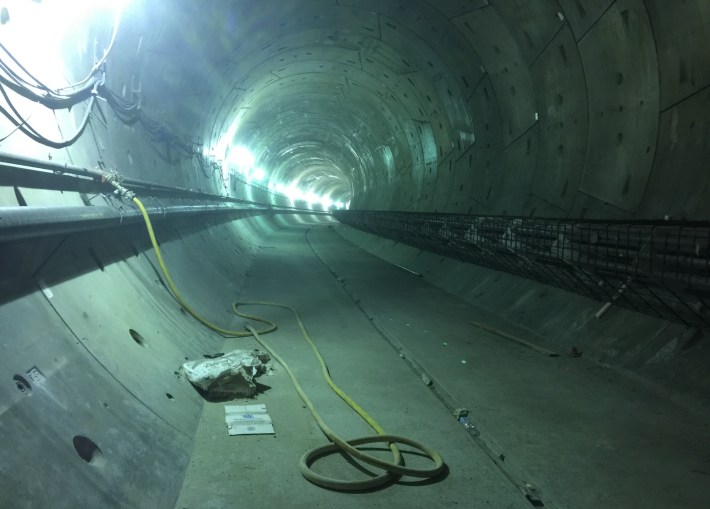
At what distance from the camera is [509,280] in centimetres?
970

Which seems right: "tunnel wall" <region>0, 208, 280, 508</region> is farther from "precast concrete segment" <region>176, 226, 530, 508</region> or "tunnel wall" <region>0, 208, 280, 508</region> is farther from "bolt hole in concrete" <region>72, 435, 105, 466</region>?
"precast concrete segment" <region>176, 226, 530, 508</region>

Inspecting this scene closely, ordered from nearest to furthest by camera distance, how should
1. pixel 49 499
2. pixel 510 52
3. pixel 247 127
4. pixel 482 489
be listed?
pixel 49 499 < pixel 482 489 < pixel 510 52 < pixel 247 127

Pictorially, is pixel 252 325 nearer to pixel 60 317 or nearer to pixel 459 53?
pixel 60 317

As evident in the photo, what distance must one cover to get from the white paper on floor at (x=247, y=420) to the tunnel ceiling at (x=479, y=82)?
4514 millimetres

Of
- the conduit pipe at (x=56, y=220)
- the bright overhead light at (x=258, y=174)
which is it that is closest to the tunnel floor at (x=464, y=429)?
the conduit pipe at (x=56, y=220)

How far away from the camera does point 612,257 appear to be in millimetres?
6160

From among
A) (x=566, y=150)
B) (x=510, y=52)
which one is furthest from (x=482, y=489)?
(x=510, y=52)

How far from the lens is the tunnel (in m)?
3.62

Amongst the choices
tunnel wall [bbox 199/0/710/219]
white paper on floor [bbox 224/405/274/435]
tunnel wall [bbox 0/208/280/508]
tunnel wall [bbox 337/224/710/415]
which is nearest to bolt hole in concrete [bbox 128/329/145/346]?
tunnel wall [bbox 0/208/280/508]

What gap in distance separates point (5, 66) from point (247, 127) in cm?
1625

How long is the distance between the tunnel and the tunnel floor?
3cm

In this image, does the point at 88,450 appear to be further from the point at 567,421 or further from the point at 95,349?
the point at 567,421

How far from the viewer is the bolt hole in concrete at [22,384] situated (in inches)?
119

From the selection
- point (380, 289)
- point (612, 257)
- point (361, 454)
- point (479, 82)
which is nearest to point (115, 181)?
point (361, 454)
